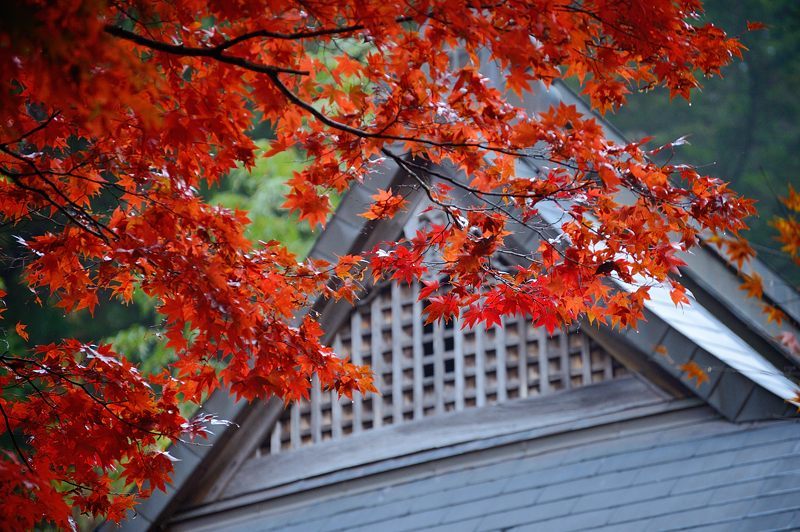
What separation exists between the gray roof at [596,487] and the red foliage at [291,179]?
1.24 m

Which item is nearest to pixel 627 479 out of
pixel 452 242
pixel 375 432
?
pixel 375 432

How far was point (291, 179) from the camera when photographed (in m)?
3.35

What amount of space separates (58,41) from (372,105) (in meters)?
1.54

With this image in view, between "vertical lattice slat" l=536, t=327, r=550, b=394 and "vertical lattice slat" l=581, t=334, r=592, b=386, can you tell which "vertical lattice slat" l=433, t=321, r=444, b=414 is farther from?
"vertical lattice slat" l=581, t=334, r=592, b=386

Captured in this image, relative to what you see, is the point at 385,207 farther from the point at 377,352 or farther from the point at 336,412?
the point at 336,412

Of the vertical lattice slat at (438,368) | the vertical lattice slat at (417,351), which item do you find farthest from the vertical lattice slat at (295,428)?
the vertical lattice slat at (438,368)

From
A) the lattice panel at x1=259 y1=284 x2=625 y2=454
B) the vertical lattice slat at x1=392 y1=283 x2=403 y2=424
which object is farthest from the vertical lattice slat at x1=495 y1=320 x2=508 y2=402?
the vertical lattice slat at x1=392 y1=283 x2=403 y2=424

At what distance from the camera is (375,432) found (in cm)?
553

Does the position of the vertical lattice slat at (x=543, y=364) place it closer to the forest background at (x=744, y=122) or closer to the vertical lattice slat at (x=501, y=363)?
the vertical lattice slat at (x=501, y=363)

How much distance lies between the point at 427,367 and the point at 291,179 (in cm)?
248

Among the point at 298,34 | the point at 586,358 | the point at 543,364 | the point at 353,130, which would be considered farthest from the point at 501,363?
the point at 298,34

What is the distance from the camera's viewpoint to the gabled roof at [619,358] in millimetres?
4773

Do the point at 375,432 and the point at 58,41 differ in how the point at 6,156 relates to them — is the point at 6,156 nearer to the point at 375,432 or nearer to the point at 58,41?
the point at 58,41

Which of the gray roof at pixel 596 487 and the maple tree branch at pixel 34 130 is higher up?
the maple tree branch at pixel 34 130
